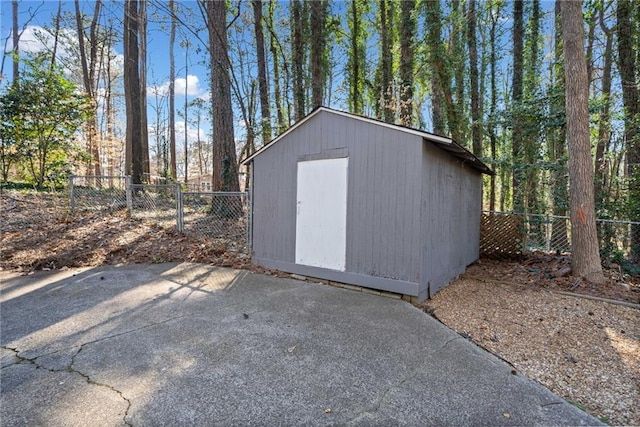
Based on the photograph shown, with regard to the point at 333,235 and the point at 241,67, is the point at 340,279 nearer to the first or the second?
the point at 333,235

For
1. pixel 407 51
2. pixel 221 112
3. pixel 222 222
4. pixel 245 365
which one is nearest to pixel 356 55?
pixel 407 51

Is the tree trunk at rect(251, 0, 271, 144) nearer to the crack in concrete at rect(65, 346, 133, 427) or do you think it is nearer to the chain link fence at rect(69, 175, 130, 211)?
the chain link fence at rect(69, 175, 130, 211)

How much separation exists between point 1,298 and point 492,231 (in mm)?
7815

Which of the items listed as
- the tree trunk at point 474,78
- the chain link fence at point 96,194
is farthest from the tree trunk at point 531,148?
the chain link fence at point 96,194

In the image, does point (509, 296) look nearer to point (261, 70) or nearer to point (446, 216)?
point (446, 216)

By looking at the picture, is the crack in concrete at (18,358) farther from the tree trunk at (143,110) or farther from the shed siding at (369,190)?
the tree trunk at (143,110)

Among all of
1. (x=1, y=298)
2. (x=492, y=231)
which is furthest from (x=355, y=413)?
(x=492, y=231)

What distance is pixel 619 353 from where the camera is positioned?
2.58 m

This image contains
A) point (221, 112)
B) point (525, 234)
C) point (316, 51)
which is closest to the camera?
point (525, 234)

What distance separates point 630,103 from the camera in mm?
6098

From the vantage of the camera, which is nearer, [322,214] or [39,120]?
[322,214]

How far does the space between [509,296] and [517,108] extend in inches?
171

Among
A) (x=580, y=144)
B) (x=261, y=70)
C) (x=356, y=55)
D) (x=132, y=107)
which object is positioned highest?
(x=356, y=55)

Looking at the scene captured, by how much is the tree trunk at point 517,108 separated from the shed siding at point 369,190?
4297mm
